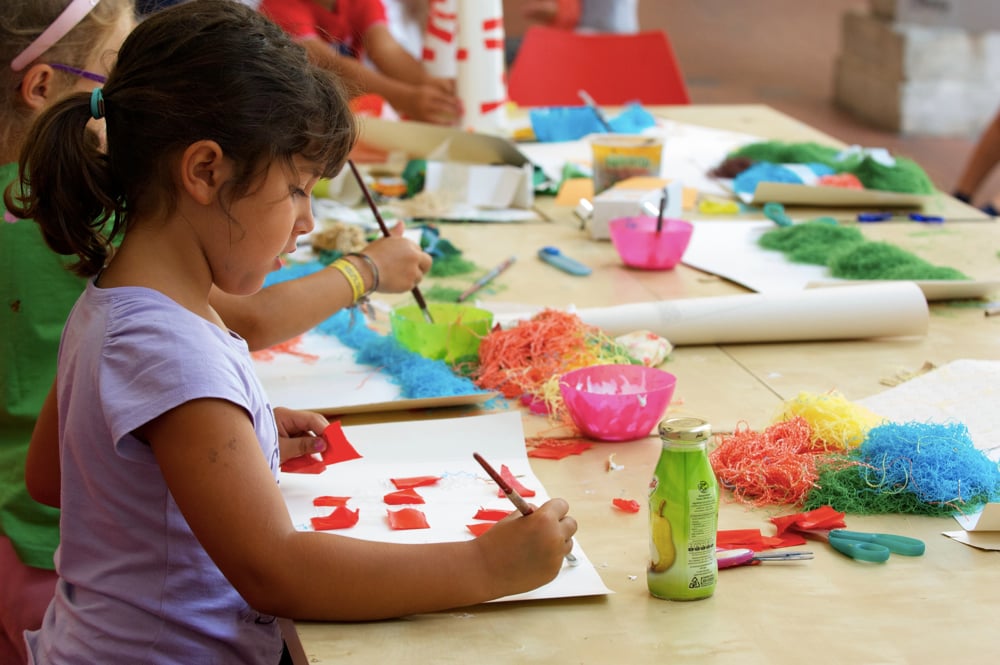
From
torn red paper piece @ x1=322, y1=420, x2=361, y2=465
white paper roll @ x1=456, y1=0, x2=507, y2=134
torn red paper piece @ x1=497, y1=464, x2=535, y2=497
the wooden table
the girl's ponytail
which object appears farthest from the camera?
white paper roll @ x1=456, y1=0, x2=507, y2=134

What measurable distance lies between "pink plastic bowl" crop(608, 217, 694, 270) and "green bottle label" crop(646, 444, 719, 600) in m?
1.19

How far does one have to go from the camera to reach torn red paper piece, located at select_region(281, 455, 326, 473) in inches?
53.9

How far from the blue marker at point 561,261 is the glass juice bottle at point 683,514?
1180 millimetres

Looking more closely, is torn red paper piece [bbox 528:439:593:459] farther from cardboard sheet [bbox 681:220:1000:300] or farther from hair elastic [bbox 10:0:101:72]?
hair elastic [bbox 10:0:101:72]

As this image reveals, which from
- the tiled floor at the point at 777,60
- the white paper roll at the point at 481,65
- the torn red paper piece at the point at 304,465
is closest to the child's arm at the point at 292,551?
the torn red paper piece at the point at 304,465

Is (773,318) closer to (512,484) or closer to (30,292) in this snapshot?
(512,484)

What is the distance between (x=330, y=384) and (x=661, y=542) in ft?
2.40

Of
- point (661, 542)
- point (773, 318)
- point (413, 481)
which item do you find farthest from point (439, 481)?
point (773, 318)

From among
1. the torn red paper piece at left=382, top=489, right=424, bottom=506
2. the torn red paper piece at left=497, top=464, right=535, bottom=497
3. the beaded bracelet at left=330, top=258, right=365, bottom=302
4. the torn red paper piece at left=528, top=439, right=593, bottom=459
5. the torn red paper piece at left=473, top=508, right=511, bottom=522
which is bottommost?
the torn red paper piece at left=528, top=439, right=593, bottom=459

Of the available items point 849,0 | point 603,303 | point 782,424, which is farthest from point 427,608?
point 849,0

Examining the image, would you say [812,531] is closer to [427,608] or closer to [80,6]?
[427,608]

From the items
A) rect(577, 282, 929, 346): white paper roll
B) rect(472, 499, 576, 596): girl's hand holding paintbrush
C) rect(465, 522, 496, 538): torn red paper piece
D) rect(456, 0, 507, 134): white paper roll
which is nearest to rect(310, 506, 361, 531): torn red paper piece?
rect(465, 522, 496, 538): torn red paper piece

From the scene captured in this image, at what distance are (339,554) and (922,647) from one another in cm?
50

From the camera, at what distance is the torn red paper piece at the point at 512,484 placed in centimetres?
129
